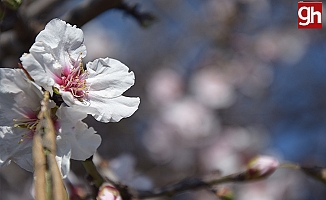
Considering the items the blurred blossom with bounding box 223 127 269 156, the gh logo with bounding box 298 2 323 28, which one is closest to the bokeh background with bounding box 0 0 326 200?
the blurred blossom with bounding box 223 127 269 156

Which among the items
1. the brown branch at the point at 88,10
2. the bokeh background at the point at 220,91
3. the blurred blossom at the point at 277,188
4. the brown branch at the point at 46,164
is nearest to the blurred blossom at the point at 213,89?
the bokeh background at the point at 220,91

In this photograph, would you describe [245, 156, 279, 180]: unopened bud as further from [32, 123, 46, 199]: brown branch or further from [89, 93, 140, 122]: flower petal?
[32, 123, 46, 199]: brown branch

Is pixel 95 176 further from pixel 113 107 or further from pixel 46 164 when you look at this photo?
pixel 46 164

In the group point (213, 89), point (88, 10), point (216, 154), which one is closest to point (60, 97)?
point (88, 10)

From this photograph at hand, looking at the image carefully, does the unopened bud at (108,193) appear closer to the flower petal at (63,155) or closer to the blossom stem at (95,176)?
the blossom stem at (95,176)

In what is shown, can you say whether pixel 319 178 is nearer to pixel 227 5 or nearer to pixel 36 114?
pixel 36 114
